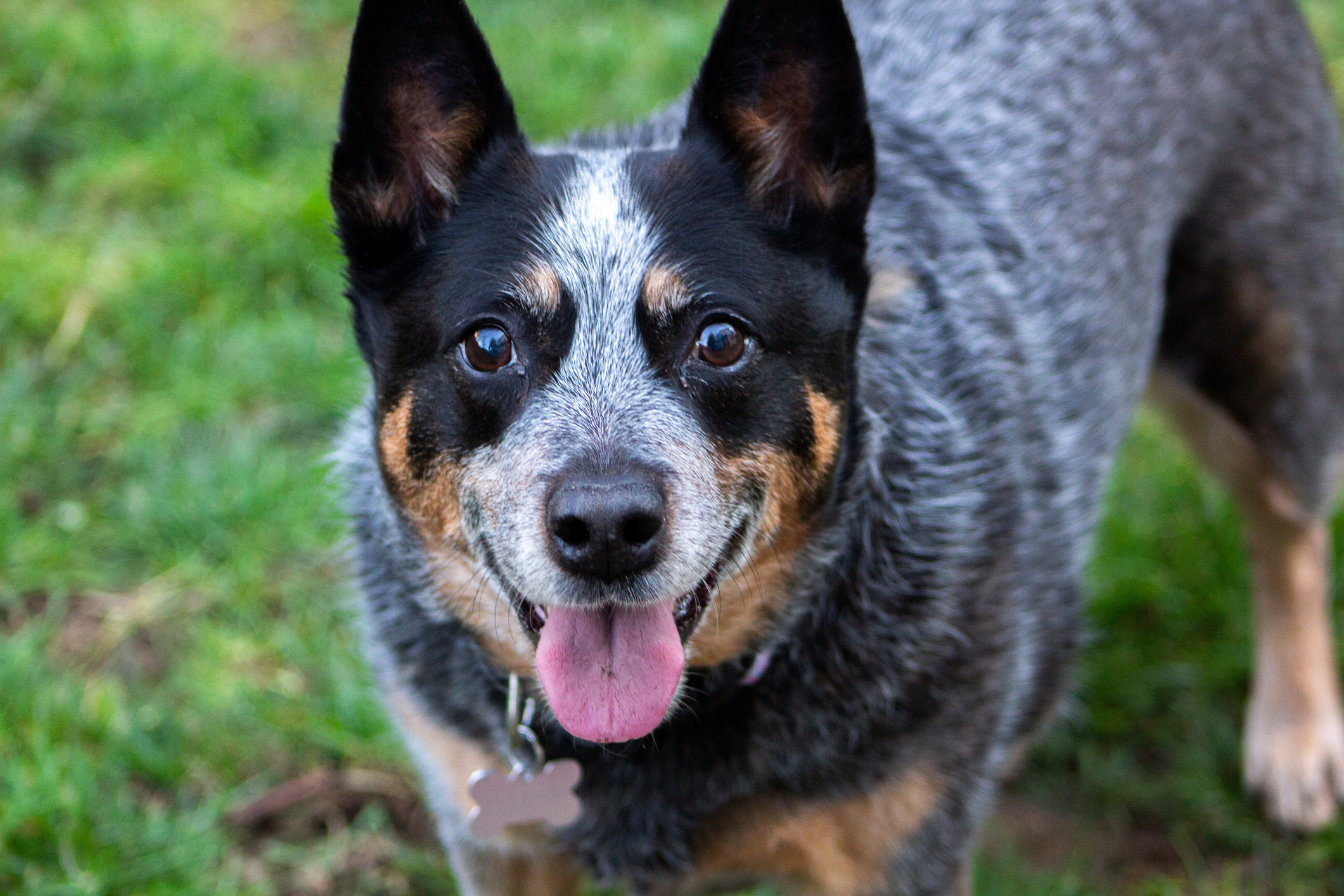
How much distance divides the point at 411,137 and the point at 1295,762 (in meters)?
2.72

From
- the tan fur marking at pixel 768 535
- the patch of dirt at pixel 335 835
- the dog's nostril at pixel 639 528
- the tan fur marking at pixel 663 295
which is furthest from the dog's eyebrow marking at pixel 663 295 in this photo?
the patch of dirt at pixel 335 835

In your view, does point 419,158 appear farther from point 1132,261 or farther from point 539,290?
point 1132,261

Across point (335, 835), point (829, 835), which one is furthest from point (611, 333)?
point (335, 835)

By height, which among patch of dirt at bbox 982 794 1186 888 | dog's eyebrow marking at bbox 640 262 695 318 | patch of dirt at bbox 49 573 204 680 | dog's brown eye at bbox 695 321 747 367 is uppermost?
dog's eyebrow marking at bbox 640 262 695 318

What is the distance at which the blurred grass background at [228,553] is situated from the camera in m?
3.31

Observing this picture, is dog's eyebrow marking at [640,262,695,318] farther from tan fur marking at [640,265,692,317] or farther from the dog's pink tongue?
the dog's pink tongue

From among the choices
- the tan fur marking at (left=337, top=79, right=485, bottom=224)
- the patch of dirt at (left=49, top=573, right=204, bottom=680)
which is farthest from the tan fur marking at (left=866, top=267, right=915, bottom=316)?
the patch of dirt at (left=49, top=573, right=204, bottom=680)

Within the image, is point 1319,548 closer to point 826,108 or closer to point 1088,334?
point 1088,334

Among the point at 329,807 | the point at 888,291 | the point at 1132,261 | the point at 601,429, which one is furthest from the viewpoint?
the point at 329,807

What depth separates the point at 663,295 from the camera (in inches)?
90.8

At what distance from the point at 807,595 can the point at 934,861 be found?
1.98ft

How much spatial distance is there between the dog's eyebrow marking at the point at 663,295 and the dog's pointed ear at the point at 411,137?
1.37ft

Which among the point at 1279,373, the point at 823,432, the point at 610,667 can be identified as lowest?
the point at 1279,373

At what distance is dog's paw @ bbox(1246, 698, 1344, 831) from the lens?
355cm
